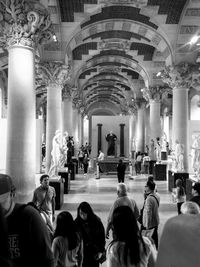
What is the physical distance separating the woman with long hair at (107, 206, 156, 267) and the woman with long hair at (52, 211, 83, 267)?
2.11ft

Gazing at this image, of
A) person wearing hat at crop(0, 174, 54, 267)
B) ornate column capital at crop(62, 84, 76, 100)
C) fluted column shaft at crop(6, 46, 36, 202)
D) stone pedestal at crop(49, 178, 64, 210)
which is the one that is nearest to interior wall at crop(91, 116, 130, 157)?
ornate column capital at crop(62, 84, 76, 100)

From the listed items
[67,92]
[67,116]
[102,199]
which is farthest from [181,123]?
[67,92]

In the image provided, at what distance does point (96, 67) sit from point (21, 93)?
19.1m

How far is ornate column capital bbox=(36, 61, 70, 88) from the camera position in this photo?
1459cm

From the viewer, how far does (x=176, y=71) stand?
15.4 meters

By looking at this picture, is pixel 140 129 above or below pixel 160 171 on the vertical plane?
above

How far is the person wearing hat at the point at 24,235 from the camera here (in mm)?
1875

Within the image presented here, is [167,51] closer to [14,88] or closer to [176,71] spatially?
[176,71]

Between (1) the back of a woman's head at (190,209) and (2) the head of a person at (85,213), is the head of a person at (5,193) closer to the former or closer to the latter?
(2) the head of a person at (85,213)

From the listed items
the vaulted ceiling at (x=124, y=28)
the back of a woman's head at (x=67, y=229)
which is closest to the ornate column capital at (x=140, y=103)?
the vaulted ceiling at (x=124, y=28)

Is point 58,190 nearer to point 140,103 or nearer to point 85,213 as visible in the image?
point 85,213

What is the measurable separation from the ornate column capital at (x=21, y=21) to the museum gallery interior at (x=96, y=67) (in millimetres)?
23

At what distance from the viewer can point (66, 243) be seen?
304 centimetres

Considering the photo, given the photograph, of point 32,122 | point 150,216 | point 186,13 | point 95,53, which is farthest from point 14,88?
point 95,53
